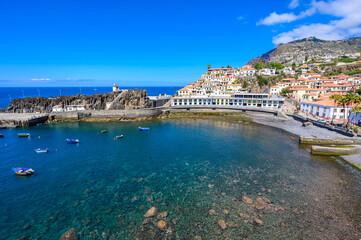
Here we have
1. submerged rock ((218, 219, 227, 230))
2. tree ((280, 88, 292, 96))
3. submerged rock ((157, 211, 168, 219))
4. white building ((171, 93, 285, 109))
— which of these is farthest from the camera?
tree ((280, 88, 292, 96))

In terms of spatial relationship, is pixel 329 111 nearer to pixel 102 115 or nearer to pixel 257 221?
pixel 257 221

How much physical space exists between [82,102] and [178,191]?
257 feet

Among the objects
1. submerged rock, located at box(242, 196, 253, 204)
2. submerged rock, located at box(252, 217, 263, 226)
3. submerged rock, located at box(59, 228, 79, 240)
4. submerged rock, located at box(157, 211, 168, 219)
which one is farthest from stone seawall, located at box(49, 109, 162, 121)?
submerged rock, located at box(252, 217, 263, 226)

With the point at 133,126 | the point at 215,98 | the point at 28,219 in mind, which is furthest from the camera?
the point at 215,98

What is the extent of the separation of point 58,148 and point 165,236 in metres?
36.6

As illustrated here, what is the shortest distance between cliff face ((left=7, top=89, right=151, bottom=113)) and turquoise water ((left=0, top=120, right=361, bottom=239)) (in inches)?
1603

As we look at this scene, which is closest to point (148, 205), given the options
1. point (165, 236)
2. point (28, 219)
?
point (165, 236)

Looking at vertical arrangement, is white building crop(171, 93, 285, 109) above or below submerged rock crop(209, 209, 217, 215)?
above

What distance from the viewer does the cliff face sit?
79.6 m

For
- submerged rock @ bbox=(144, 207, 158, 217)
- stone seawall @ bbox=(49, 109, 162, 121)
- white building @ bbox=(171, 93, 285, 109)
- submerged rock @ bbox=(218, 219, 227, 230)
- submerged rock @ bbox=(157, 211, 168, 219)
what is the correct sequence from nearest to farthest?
submerged rock @ bbox=(218, 219, 227, 230)
submerged rock @ bbox=(157, 211, 168, 219)
submerged rock @ bbox=(144, 207, 158, 217)
stone seawall @ bbox=(49, 109, 162, 121)
white building @ bbox=(171, 93, 285, 109)

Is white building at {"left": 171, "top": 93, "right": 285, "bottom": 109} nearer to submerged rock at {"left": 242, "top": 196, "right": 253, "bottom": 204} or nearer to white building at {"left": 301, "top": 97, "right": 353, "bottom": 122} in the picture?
white building at {"left": 301, "top": 97, "right": 353, "bottom": 122}

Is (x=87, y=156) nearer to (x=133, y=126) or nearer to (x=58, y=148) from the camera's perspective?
(x=58, y=148)

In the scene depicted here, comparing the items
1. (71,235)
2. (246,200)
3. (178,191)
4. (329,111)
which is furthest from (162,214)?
(329,111)

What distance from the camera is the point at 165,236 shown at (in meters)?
16.3
